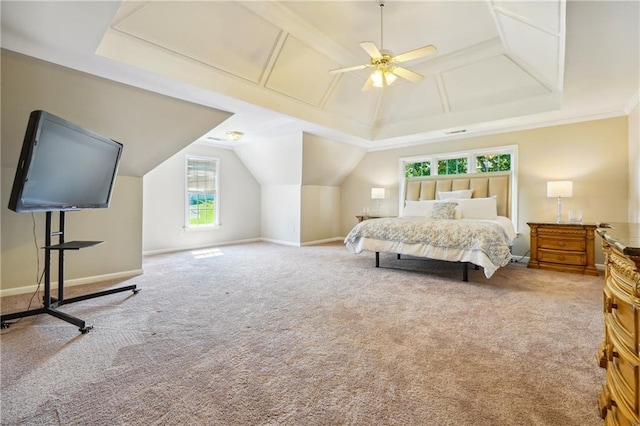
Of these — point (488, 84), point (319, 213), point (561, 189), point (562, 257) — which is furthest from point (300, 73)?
point (562, 257)

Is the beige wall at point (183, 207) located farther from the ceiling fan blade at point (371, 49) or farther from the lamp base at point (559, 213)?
the lamp base at point (559, 213)

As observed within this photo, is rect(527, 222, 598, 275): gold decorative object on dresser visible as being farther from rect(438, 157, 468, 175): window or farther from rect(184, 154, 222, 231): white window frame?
rect(184, 154, 222, 231): white window frame

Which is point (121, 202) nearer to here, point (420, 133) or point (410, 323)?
point (410, 323)

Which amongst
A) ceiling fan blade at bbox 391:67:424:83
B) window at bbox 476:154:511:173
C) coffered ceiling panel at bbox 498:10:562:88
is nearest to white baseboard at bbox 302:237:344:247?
window at bbox 476:154:511:173

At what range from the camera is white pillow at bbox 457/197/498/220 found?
492 centimetres

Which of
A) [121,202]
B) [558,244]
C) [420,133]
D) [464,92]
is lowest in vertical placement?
[558,244]

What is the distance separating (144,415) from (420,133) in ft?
19.1

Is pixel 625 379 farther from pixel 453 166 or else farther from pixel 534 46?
pixel 453 166

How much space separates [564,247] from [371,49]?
4.08 m

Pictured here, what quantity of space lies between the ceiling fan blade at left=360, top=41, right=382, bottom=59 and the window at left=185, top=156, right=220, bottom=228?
187 inches

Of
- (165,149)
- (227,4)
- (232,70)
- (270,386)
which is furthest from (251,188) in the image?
(270,386)

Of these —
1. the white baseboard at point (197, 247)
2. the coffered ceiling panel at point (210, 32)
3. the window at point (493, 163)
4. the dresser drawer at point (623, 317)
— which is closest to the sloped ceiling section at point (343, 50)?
the coffered ceiling panel at point (210, 32)

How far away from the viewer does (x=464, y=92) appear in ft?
16.1

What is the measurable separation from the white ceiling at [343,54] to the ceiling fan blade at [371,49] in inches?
26.6
